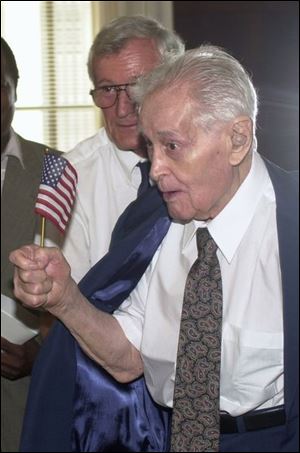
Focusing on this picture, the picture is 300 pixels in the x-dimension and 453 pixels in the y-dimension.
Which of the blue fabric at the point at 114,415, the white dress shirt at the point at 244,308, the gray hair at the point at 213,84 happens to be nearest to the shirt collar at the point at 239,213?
the white dress shirt at the point at 244,308

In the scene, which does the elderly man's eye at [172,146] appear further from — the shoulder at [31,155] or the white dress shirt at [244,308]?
the shoulder at [31,155]

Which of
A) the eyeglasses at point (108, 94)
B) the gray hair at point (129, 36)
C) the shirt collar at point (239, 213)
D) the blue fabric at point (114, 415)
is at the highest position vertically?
the gray hair at point (129, 36)

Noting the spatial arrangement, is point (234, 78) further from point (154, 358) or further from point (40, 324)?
point (40, 324)

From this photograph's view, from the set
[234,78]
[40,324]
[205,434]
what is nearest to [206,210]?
[234,78]

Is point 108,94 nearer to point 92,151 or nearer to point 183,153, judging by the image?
point 92,151

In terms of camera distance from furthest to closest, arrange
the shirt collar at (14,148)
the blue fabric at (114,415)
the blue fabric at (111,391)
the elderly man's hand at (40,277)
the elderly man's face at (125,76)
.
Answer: the shirt collar at (14,148) → the elderly man's face at (125,76) → the blue fabric at (114,415) → the blue fabric at (111,391) → the elderly man's hand at (40,277)

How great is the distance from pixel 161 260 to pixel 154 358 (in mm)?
208

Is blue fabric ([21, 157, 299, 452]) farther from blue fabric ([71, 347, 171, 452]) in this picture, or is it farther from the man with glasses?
the man with glasses

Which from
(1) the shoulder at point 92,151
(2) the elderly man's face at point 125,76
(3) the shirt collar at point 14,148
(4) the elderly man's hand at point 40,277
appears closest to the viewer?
(4) the elderly man's hand at point 40,277

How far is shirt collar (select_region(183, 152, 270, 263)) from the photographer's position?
1902 millimetres

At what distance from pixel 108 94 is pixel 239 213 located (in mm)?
625

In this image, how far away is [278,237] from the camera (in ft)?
6.15

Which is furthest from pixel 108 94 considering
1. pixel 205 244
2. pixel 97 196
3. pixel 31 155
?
pixel 205 244

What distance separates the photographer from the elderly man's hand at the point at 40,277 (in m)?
1.78
